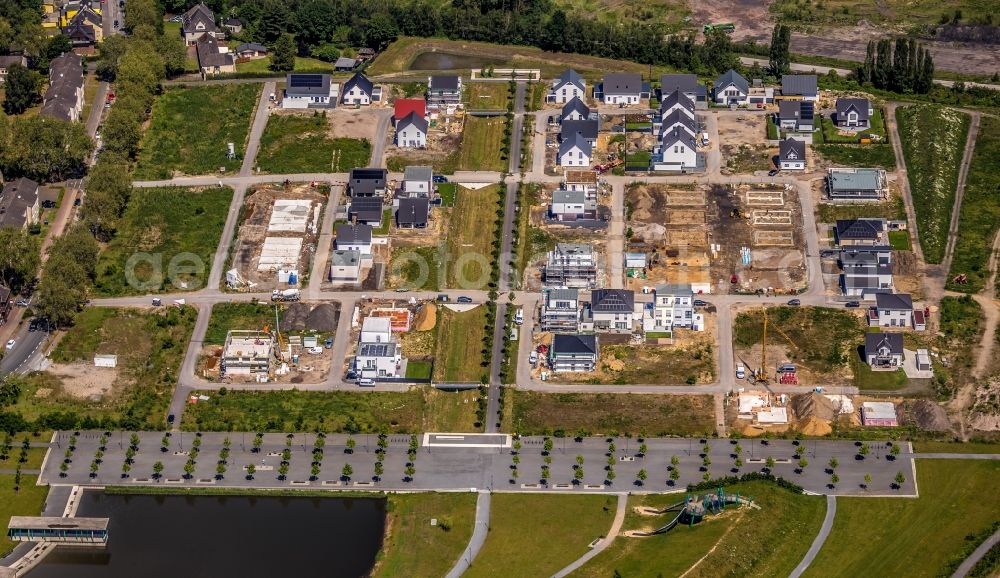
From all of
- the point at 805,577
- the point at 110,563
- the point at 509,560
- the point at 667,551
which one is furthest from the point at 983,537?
the point at 110,563

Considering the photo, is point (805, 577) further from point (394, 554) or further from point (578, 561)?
point (394, 554)

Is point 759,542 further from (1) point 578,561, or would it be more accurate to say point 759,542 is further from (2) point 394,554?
(2) point 394,554

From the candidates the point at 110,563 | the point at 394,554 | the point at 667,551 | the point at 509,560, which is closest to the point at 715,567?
the point at 667,551

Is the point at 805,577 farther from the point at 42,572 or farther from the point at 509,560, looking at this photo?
the point at 42,572

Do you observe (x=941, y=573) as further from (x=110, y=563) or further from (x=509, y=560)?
(x=110, y=563)

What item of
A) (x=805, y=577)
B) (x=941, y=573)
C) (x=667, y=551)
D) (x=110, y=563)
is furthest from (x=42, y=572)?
(x=941, y=573)
